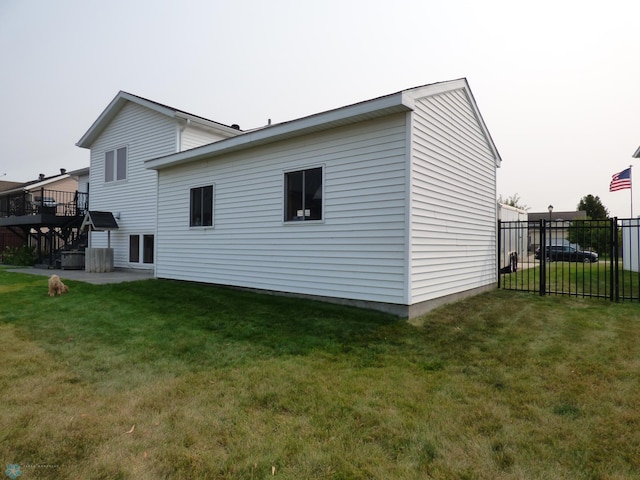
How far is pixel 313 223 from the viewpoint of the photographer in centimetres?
755

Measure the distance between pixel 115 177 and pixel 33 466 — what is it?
609 inches

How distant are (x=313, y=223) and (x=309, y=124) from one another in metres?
1.99

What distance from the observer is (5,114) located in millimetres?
15852

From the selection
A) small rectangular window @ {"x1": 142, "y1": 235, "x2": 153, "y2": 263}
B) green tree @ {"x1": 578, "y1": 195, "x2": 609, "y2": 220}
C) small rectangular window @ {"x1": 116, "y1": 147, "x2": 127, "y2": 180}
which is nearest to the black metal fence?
small rectangular window @ {"x1": 142, "y1": 235, "x2": 153, "y2": 263}

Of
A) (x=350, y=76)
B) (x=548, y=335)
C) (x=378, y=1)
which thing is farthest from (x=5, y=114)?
(x=548, y=335)

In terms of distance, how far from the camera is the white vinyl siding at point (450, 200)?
6.66m

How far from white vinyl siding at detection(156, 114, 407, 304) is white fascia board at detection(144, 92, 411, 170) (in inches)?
7.3

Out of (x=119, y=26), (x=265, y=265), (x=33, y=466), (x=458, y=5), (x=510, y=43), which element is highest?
(x=119, y=26)

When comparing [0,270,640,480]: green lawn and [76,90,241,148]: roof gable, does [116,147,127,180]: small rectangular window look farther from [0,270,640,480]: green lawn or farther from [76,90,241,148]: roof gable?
[0,270,640,480]: green lawn

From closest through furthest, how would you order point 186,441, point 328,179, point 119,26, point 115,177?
1. point 186,441
2. point 328,179
3. point 119,26
4. point 115,177

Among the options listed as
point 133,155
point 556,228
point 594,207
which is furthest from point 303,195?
point 594,207

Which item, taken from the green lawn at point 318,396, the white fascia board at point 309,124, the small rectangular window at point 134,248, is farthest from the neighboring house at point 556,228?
the small rectangular window at point 134,248

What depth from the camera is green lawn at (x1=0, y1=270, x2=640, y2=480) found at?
8.14 feet

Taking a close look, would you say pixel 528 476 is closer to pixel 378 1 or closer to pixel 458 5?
pixel 458 5
